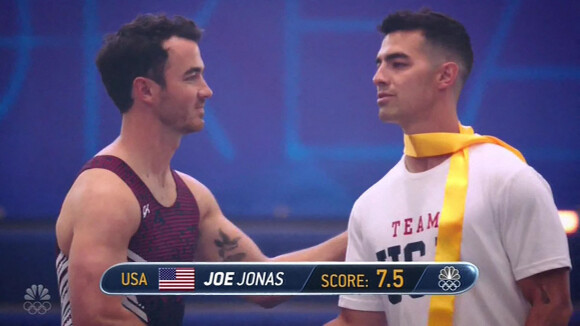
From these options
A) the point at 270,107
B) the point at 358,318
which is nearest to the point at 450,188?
the point at 358,318

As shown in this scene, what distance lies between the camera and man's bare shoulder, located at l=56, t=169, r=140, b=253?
7.53 feet

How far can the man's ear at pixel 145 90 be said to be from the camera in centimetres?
240

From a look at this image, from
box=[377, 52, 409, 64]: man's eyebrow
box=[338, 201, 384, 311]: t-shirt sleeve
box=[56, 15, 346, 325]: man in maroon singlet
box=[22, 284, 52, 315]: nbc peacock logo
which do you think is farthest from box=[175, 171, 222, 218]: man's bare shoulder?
box=[377, 52, 409, 64]: man's eyebrow

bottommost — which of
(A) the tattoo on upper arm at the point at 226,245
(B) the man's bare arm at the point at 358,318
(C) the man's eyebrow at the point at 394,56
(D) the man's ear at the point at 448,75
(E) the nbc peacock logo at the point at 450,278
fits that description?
(B) the man's bare arm at the point at 358,318

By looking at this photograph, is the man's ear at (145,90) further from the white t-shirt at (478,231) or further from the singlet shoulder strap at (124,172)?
the white t-shirt at (478,231)

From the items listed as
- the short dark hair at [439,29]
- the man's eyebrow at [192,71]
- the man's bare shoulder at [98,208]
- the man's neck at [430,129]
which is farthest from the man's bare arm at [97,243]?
the short dark hair at [439,29]

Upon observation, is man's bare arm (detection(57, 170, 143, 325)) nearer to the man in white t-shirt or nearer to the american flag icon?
the american flag icon

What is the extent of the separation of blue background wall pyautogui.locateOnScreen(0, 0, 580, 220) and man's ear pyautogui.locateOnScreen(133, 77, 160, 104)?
0.09 meters

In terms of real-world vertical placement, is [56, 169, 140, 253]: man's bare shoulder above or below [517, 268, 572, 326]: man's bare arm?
above

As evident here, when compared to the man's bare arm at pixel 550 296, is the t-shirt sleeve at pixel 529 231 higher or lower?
higher

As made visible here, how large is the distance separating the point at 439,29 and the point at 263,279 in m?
0.87

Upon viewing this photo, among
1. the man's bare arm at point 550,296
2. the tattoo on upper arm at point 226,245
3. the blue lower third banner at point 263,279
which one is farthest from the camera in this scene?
the tattoo on upper arm at point 226,245

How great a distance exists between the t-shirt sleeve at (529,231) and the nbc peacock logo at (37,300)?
131cm

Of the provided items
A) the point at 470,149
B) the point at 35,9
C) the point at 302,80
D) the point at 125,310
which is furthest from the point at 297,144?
the point at 35,9
